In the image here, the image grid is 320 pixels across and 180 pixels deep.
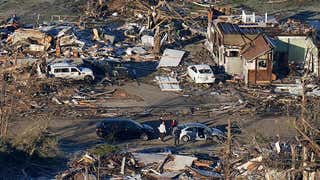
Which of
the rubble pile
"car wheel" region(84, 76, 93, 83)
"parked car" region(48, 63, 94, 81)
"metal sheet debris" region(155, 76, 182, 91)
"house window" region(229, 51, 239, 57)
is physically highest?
"house window" region(229, 51, 239, 57)

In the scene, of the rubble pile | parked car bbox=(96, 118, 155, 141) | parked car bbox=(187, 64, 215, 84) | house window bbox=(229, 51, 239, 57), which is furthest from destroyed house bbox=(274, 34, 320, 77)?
the rubble pile

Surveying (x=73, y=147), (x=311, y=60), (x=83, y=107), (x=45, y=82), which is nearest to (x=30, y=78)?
(x=45, y=82)

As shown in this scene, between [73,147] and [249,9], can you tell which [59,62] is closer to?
[73,147]

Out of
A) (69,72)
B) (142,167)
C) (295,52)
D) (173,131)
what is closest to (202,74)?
(295,52)

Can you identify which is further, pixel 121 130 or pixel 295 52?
pixel 295 52

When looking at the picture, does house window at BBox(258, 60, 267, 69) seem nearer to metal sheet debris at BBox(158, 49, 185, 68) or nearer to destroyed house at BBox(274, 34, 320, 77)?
destroyed house at BBox(274, 34, 320, 77)

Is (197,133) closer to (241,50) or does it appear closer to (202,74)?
(202,74)
